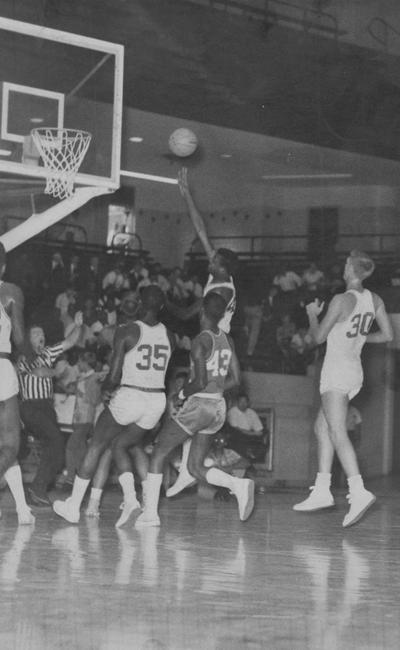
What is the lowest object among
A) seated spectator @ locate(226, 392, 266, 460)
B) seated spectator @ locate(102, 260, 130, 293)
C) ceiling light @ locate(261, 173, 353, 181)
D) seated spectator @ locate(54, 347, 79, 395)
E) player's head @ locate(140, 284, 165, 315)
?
seated spectator @ locate(226, 392, 266, 460)

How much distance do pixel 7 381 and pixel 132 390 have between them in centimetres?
100

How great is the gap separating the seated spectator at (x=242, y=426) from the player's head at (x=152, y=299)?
17.4ft

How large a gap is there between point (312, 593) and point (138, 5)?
10.3 meters

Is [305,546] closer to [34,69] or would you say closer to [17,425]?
[17,425]

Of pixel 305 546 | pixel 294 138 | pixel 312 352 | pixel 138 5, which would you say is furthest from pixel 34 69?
pixel 305 546

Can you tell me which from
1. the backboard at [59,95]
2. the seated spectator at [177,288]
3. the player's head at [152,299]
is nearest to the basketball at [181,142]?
the backboard at [59,95]

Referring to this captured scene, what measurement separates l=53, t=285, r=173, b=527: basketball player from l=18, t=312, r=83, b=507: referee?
138 centimetres

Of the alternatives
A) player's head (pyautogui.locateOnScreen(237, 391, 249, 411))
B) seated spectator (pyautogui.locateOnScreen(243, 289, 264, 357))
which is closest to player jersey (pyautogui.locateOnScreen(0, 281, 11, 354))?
player's head (pyautogui.locateOnScreen(237, 391, 249, 411))

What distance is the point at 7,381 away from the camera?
859 centimetres

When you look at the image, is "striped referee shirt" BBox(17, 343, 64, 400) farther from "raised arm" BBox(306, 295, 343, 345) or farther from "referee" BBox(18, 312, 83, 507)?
"raised arm" BBox(306, 295, 343, 345)

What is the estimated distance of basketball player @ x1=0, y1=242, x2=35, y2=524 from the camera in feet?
28.2

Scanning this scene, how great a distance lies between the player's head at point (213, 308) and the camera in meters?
9.19

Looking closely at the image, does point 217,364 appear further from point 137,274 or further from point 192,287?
point 137,274

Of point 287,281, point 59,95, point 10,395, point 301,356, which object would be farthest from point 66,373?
point 287,281
